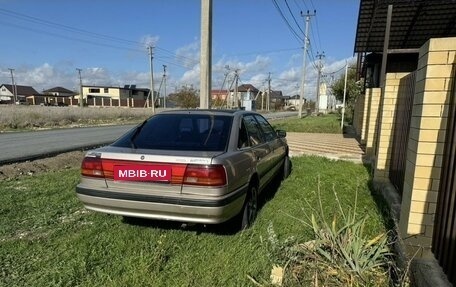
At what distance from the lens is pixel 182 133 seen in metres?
4.02

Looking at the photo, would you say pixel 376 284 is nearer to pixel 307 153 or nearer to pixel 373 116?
pixel 373 116

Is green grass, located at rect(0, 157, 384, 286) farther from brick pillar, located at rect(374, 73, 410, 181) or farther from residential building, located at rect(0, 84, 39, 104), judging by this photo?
residential building, located at rect(0, 84, 39, 104)

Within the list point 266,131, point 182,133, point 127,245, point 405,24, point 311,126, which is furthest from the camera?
point 311,126

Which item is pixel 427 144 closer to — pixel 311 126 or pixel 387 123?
pixel 387 123

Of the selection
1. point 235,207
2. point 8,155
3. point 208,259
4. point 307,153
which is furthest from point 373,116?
point 8,155

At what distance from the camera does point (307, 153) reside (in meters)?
9.49

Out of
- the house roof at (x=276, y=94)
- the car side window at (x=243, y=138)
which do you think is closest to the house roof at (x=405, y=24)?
the car side window at (x=243, y=138)

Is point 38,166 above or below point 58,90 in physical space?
below

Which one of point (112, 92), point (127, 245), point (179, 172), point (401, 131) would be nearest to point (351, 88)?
point (401, 131)

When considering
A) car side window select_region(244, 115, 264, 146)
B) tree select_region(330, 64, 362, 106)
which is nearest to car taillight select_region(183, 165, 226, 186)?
car side window select_region(244, 115, 264, 146)

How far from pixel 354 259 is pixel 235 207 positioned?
1.32 meters

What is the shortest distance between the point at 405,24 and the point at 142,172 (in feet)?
40.4

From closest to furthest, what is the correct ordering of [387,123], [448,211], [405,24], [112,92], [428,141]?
[448,211] → [428,141] → [387,123] → [405,24] → [112,92]

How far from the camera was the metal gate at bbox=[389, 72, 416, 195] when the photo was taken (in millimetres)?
4236
